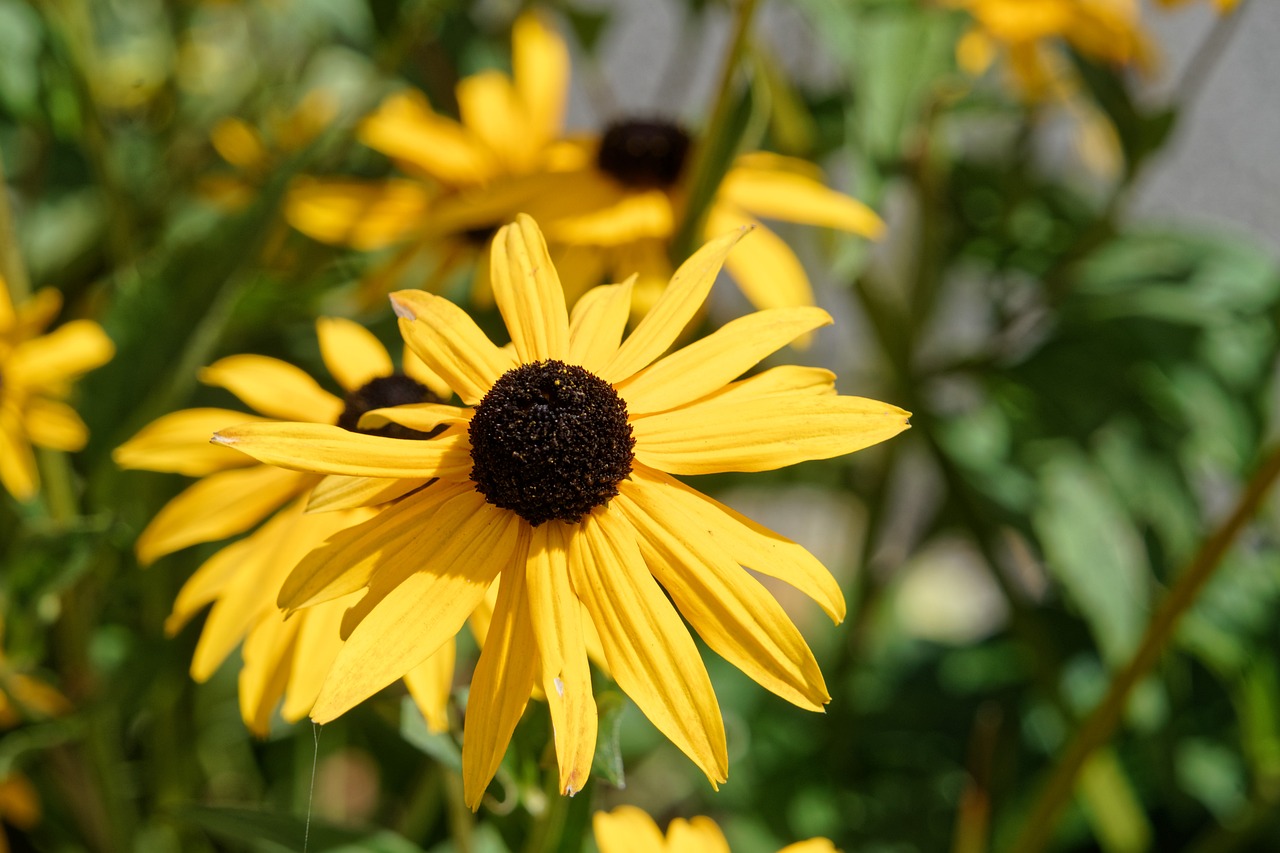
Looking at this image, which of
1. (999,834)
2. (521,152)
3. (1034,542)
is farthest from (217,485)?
(999,834)

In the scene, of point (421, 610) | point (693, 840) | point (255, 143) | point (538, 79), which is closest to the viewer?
point (421, 610)

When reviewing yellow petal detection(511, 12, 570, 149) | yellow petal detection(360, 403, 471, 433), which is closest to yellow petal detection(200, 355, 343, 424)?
yellow petal detection(360, 403, 471, 433)

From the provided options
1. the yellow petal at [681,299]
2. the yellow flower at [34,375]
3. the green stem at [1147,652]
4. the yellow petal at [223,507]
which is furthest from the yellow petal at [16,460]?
the green stem at [1147,652]

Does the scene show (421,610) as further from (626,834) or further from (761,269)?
(761,269)

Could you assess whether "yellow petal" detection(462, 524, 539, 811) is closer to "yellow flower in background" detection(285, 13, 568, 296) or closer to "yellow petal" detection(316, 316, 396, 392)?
"yellow petal" detection(316, 316, 396, 392)

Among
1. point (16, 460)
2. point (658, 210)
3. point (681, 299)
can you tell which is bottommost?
point (16, 460)

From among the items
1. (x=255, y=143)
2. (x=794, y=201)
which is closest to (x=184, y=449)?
(x=794, y=201)

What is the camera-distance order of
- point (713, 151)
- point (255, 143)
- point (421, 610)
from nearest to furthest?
1. point (421, 610)
2. point (713, 151)
3. point (255, 143)
